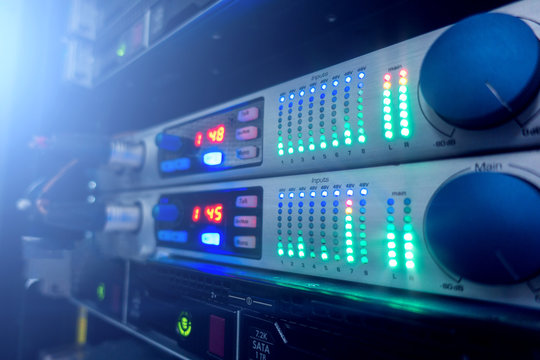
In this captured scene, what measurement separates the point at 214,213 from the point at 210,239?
56 mm

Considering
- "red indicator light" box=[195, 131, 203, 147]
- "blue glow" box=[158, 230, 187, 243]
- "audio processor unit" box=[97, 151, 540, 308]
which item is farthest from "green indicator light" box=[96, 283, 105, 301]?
"red indicator light" box=[195, 131, 203, 147]

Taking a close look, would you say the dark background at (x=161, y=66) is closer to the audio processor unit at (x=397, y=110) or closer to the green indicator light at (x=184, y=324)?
the audio processor unit at (x=397, y=110)

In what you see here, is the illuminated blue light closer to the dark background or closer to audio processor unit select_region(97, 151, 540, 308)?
audio processor unit select_region(97, 151, 540, 308)

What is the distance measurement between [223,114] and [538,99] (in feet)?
1.89

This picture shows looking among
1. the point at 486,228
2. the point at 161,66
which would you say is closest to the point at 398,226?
the point at 486,228

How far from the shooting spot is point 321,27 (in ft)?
2.15

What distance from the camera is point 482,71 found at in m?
0.41

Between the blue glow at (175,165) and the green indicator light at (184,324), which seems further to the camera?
the blue glow at (175,165)

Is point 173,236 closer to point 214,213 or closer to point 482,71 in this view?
point 214,213

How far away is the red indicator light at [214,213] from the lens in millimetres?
747

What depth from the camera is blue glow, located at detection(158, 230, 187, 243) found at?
82 centimetres

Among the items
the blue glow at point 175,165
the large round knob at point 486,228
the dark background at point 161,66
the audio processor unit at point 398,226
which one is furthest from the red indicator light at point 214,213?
the large round knob at point 486,228

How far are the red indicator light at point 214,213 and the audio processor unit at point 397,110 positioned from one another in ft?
0.23

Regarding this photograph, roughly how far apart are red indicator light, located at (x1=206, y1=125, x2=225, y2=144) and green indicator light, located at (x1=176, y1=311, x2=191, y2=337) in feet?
1.20
